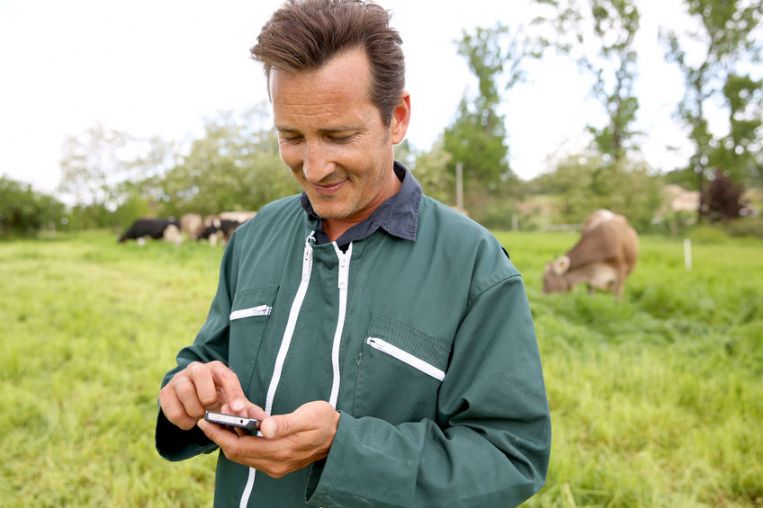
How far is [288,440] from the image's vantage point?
100 cm

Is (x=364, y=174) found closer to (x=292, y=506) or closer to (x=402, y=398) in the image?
(x=402, y=398)

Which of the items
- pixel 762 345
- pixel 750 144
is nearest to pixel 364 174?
pixel 762 345

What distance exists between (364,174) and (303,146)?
164mm


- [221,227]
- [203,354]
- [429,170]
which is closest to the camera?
[203,354]

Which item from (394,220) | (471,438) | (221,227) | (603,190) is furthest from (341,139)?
(603,190)

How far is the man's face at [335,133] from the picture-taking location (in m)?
1.21

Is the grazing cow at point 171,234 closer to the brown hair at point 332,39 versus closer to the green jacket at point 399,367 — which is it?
the green jacket at point 399,367

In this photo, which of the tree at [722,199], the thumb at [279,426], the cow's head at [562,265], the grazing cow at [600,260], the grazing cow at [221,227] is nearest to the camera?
the thumb at [279,426]

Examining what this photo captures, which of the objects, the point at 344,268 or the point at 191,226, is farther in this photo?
the point at 191,226

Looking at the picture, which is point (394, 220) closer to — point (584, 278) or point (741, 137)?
point (584, 278)

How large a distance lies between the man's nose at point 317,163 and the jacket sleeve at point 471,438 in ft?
1.51

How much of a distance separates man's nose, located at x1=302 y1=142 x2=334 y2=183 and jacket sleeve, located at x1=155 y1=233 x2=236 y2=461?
51cm

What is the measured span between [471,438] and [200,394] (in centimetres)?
58

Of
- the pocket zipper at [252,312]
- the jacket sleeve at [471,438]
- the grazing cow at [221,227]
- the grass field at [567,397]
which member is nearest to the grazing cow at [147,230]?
the grazing cow at [221,227]
